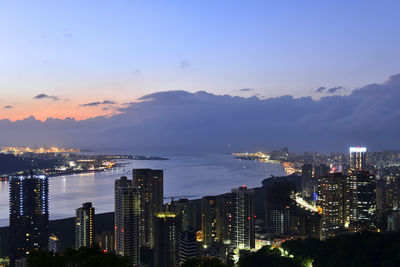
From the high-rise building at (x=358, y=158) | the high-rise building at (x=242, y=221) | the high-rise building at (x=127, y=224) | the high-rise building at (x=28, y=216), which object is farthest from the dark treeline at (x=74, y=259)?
the high-rise building at (x=358, y=158)

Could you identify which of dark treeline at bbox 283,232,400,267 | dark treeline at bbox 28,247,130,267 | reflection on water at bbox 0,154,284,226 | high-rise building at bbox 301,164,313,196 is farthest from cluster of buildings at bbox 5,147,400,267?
high-rise building at bbox 301,164,313,196

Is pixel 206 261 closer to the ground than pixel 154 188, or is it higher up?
higher up

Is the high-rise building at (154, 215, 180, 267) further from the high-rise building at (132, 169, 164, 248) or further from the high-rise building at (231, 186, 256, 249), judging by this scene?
the high-rise building at (231, 186, 256, 249)

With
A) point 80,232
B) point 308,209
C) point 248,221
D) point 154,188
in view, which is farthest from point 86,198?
point 308,209

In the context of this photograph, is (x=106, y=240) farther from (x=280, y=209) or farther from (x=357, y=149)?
(x=357, y=149)

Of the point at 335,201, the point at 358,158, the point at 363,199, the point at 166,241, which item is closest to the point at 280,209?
the point at 335,201

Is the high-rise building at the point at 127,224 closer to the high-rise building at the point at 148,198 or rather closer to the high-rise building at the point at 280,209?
the high-rise building at the point at 148,198

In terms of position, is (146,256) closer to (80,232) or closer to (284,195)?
(80,232)
